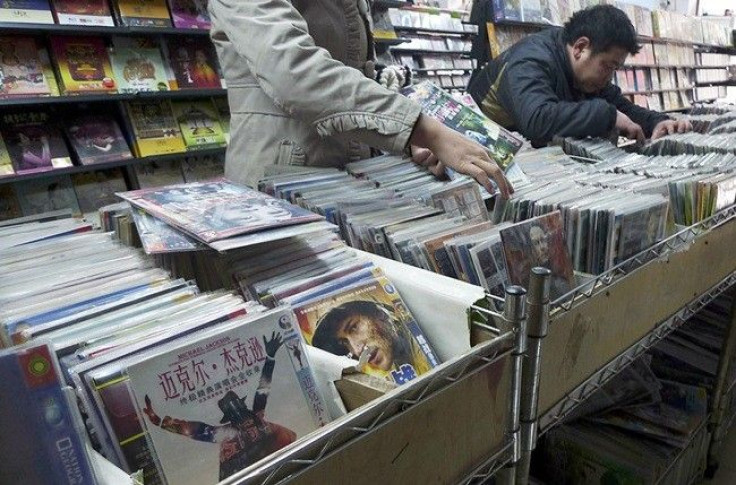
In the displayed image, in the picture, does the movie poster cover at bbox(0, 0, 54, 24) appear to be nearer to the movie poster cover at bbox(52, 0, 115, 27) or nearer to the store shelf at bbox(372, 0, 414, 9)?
the movie poster cover at bbox(52, 0, 115, 27)

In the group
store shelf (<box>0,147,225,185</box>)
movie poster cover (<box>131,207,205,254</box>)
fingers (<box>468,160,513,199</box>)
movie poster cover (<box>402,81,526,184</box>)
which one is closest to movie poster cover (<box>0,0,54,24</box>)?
store shelf (<box>0,147,225,185</box>)

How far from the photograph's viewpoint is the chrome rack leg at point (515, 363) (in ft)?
2.04

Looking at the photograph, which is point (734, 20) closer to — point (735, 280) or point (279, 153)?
point (735, 280)

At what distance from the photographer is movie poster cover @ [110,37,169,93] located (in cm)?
303

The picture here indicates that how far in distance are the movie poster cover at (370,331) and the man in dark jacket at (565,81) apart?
53.1 inches

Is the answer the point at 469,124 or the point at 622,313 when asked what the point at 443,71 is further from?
the point at 622,313

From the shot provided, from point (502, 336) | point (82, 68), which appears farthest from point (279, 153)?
point (82, 68)

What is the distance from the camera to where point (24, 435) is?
40cm

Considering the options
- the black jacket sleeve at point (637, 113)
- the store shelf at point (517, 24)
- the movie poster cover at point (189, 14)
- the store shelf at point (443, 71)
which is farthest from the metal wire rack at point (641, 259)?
the store shelf at point (443, 71)

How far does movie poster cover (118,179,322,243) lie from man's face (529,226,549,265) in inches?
13.3

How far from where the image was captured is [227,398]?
52 centimetres

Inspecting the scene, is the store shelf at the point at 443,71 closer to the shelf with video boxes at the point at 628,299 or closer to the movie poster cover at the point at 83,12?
the movie poster cover at the point at 83,12

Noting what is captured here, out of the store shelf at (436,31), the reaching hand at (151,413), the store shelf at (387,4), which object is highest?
the store shelf at (387,4)

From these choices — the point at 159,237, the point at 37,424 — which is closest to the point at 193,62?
the point at 159,237
